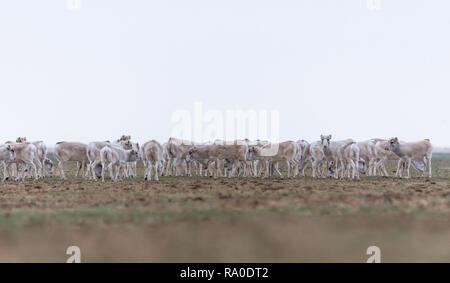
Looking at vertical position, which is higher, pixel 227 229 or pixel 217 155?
pixel 217 155

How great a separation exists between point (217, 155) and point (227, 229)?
76.4 ft

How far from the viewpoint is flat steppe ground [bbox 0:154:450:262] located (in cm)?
807

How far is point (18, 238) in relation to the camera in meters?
9.32

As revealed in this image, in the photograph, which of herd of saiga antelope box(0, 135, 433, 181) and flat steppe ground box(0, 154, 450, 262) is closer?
flat steppe ground box(0, 154, 450, 262)

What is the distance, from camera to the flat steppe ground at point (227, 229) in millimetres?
8070

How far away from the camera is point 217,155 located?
108 feet

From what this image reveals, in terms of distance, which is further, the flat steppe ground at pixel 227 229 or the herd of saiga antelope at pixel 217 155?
the herd of saiga antelope at pixel 217 155

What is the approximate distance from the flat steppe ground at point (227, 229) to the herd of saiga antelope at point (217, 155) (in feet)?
41.8

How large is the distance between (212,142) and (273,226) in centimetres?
2616

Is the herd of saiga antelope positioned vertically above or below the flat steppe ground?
above

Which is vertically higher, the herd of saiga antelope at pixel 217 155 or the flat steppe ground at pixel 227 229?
the herd of saiga antelope at pixel 217 155

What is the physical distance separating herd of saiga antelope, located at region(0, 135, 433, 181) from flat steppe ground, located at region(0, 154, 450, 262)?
41.8ft
